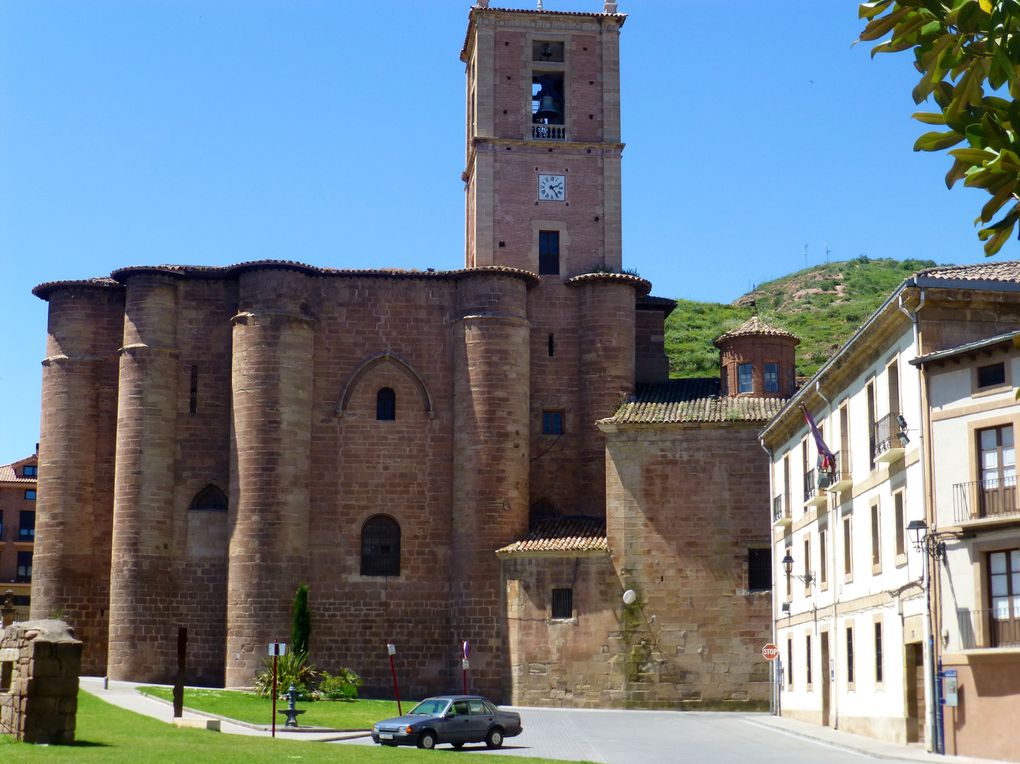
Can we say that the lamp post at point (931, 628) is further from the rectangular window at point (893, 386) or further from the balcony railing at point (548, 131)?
the balcony railing at point (548, 131)

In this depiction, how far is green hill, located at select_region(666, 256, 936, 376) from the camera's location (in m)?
99.5

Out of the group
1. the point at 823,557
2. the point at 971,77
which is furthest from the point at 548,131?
the point at 971,77

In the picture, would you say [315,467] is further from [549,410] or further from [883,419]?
[883,419]

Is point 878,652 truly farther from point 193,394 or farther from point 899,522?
point 193,394

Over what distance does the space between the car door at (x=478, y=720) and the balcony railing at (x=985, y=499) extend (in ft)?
33.2

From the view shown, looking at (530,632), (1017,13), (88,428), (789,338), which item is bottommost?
(530,632)

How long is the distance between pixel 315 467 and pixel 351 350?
13.6ft

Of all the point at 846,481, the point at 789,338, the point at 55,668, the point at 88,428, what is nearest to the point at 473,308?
the point at 789,338

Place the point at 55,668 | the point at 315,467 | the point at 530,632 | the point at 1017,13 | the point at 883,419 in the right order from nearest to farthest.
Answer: the point at 1017,13 < the point at 55,668 < the point at 883,419 < the point at 530,632 < the point at 315,467

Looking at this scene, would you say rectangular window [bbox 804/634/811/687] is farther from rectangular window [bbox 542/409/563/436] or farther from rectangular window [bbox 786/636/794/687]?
rectangular window [bbox 542/409/563/436]

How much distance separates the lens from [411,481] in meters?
46.7

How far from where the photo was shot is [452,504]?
46.5 metres

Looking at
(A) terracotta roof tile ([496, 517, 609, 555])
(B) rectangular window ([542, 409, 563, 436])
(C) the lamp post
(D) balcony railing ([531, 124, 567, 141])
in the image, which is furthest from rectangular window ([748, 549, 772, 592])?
(C) the lamp post

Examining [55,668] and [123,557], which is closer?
[55,668]
